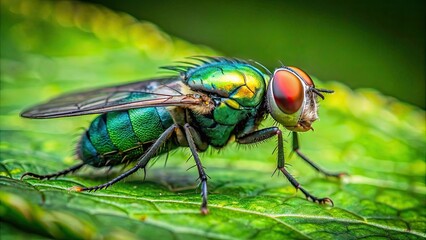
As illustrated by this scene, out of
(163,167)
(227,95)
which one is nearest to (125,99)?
(227,95)

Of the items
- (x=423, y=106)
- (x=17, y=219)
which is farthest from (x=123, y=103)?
(x=423, y=106)

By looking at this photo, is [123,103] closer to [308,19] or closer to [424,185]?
[424,185]

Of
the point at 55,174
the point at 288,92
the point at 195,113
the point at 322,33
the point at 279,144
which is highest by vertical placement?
the point at 288,92

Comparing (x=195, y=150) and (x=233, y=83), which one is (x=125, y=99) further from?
(x=233, y=83)

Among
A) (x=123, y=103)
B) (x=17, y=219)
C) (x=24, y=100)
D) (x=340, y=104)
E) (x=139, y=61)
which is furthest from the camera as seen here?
(x=139, y=61)

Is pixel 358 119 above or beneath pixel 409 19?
beneath

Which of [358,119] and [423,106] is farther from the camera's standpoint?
[423,106]
